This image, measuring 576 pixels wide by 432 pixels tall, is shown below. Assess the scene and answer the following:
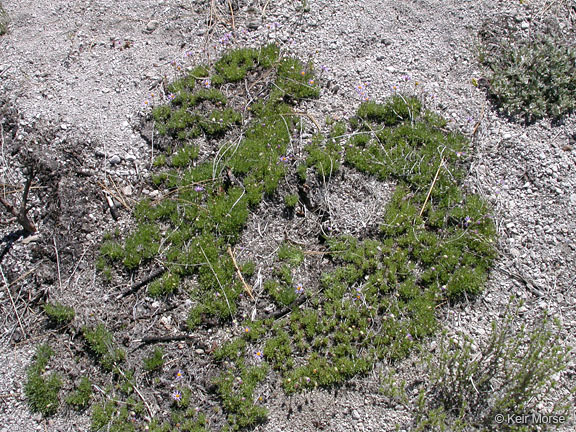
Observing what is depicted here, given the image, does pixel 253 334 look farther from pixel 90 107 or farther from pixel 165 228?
pixel 90 107

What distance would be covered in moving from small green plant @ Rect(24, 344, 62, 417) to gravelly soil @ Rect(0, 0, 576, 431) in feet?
0.42

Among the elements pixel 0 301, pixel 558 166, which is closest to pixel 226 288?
pixel 0 301

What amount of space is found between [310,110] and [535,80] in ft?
10.5

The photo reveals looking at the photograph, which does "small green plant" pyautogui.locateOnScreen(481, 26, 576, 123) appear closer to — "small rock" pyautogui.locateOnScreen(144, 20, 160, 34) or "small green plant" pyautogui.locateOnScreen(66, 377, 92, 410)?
"small rock" pyautogui.locateOnScreen(144, 20, 160, 34)

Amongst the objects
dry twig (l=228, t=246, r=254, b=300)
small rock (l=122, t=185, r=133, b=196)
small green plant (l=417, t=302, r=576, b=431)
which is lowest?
small green plant (l=417, t=302, r=576, b=431)

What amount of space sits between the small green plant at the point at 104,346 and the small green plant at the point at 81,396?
0.25 m

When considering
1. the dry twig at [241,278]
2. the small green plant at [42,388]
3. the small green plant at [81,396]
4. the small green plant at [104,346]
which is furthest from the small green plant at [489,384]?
the small green plant at [42,388]

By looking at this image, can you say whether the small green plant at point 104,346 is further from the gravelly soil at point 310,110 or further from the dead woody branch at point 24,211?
the dead woody branch at point 24,211

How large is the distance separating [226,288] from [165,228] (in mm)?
1129

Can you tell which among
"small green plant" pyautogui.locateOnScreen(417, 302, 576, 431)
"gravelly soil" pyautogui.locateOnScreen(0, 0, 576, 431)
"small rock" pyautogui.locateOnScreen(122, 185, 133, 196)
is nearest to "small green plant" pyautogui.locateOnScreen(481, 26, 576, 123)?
"gravelly soil" pyautogui.locateOnScreen(0, 0, 576, 431)

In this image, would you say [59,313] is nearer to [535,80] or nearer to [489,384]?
[489,384]

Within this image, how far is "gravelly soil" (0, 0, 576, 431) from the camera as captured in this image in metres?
5.65

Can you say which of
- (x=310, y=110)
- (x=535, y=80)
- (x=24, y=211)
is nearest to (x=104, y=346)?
(x=24, y=211)

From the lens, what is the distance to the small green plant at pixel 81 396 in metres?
5.24
